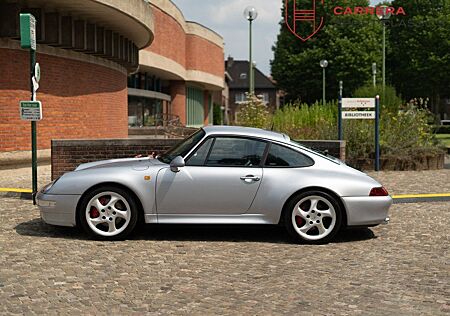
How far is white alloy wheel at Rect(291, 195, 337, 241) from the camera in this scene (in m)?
6.81

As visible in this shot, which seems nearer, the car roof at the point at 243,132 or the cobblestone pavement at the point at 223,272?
the cobblestone pavement at the point at 223,272

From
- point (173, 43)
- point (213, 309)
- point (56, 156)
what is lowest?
point (213, 309)

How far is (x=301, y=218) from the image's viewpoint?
685cm

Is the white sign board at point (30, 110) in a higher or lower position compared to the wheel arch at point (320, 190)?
higher

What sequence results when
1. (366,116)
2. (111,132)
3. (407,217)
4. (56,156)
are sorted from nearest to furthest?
(407,217) < (56,156) < (366,116) < (111,132)

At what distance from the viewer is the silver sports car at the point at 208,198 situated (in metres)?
6.78

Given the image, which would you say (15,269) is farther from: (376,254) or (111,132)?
(111,132)

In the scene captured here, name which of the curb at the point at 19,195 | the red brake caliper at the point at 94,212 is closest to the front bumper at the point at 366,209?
the red brake caliper at the point at 94,212

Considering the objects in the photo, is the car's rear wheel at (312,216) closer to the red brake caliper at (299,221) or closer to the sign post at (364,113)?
the red brake caliper at (299,221)

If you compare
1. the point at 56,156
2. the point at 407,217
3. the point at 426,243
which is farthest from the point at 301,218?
the point at 56,156

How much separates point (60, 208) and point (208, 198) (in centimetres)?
171

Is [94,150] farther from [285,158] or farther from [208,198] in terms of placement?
[285,158]

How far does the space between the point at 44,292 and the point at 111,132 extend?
14.6m

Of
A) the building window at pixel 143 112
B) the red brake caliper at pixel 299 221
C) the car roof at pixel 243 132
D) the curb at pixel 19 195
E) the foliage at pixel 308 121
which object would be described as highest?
the building window at pixel 143 112
